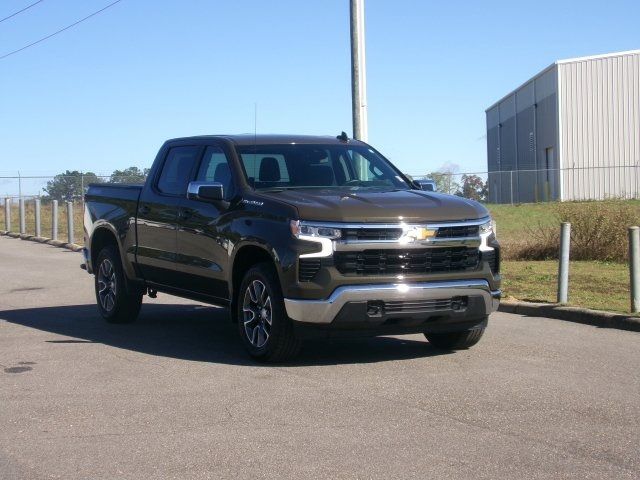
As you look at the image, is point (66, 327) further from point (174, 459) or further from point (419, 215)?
point (174, 459)

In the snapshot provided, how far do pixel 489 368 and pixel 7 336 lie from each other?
5.13 metres

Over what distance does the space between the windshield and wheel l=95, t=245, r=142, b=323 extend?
8.50 ft

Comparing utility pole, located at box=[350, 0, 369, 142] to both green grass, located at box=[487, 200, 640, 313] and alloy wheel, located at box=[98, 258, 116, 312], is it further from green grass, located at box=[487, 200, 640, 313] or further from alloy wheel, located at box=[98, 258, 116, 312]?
alloy wheel, located at box=[98, 258, 116, 312]

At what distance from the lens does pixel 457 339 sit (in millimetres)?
9219

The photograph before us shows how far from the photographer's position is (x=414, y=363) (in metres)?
8.66

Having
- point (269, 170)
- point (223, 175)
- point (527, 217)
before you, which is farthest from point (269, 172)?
point (527, 217)

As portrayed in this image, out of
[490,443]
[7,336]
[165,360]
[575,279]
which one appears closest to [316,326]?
[165,360]

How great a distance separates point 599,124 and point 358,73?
31.5 m

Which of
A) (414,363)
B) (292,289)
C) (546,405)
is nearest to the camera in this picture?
(546,405)

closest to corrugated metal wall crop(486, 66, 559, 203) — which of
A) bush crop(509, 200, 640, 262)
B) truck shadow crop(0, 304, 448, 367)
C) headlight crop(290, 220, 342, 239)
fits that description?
bush crop(509, 200, 640, 262)

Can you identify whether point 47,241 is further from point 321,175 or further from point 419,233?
point 419,233

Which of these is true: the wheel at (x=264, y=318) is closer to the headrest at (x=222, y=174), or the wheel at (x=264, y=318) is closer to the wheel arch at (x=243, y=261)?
the wheel arch at (x=243, y=261)

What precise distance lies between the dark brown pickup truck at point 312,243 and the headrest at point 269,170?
0.04 feet

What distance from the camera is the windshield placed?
369 inches
